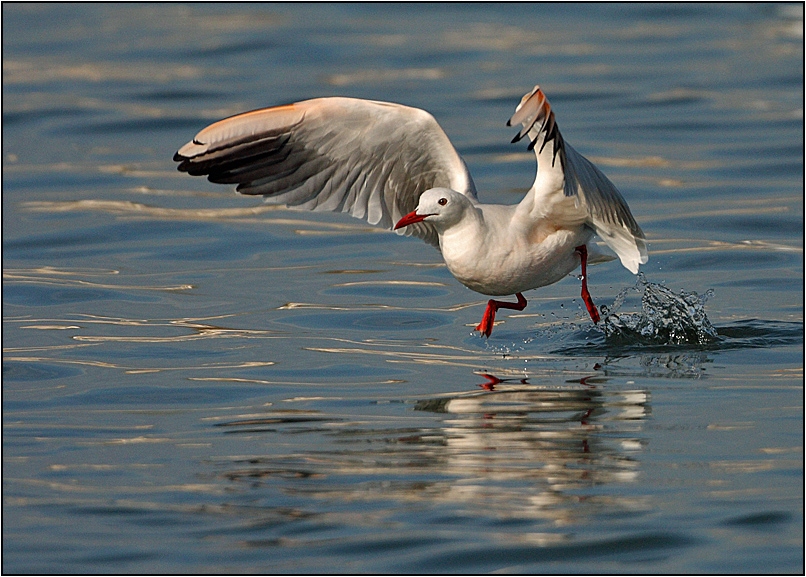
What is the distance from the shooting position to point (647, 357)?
8805 mm

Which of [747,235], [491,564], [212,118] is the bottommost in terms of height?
[491,564]

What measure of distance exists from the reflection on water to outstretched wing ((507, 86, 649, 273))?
3.78ft

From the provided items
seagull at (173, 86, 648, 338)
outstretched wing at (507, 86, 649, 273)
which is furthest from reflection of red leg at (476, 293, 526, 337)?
outstretched wing at (507, 86, 649, 273)

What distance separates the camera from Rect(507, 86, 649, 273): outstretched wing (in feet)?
25.6

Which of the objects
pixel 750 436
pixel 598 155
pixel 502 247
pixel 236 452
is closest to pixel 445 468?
pixel 236 452

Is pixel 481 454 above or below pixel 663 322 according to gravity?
below

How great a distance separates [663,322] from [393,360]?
6.07 ft

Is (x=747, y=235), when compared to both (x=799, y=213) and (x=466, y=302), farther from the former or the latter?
(x=466, y=302)

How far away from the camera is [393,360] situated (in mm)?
9055

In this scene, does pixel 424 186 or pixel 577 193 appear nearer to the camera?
pixel 577 193

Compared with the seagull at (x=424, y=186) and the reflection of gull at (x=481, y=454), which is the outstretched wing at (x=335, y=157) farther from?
the reflection of gull at (x=481, y=454)

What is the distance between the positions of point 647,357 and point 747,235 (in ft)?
14.2

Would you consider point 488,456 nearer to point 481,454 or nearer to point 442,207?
point 481,454

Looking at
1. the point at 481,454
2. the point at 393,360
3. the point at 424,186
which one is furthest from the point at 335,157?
the point at 481,454
